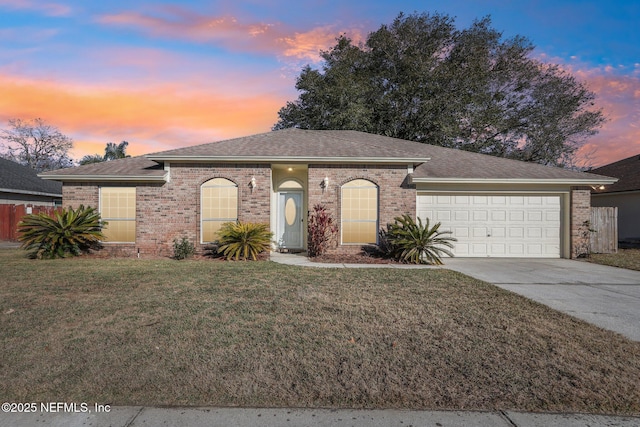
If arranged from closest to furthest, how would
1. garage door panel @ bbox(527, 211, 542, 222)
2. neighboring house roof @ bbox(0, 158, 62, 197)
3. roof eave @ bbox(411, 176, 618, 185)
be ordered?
1. roof eave @ bbox(411, 176, 618, 185)
2. garage door panel @ bbox(527, 211, 542, 222)
3. neighboring house roof @ bbox(0, 158, 62, 197)

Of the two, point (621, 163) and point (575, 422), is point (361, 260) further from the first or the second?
point (621, 163)

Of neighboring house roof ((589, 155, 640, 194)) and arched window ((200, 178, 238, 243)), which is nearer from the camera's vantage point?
arched window ((200, 178, 238, 243))

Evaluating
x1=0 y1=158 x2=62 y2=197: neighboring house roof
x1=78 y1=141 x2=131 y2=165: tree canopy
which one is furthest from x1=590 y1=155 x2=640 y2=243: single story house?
x1=78 y1=141 x2=131 y2=165: tree canopy

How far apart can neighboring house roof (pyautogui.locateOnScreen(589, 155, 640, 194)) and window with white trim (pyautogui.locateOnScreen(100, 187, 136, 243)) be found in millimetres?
21718

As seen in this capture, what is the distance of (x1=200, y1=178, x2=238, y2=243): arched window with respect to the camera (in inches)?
434

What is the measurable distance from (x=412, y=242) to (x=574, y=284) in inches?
157

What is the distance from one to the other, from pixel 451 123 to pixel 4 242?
25983 millimetres

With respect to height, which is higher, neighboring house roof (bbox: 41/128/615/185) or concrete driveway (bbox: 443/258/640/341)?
neighboring house roof (bbox: 41/128/615/185)

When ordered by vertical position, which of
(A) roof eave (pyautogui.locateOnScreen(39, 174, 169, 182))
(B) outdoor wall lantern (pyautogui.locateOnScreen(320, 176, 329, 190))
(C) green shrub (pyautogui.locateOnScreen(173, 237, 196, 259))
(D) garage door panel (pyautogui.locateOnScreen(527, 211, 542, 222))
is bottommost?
(C) green shrub (pyautogui.locateOnScreen(173, 237, 196, 259))

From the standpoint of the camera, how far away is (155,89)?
1361 centimetres

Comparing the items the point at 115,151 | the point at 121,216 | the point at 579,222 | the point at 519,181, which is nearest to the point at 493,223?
the point at 519,181

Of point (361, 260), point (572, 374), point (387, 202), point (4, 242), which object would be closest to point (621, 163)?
point (387, 202)

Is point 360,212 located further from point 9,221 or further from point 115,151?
point 115,151

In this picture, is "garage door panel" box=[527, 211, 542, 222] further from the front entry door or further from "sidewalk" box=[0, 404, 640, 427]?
"sidewalk" box=[0, 404, 640, 427]
